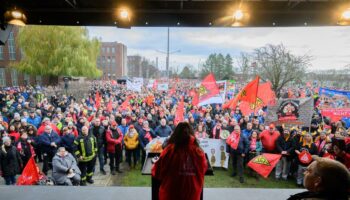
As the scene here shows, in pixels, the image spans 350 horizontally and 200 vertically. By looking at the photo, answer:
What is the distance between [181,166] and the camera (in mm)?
2148

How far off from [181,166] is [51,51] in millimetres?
26470

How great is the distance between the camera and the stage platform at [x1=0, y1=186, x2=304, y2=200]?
3.65 metres

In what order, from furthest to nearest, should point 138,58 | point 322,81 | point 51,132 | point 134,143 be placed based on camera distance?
point 138,58 → point 322,81 → point 134,143 → point 51,132

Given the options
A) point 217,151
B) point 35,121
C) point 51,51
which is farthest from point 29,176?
point 51,51

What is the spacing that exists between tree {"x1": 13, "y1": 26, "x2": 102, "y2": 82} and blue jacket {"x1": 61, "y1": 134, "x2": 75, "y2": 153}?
19.7 m

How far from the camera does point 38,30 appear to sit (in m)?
24.0

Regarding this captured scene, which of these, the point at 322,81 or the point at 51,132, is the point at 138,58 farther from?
the point at 51,132

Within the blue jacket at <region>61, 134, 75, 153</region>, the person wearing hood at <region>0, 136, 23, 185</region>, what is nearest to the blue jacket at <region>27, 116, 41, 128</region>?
the blue jacket at <region>61, 134, 75, 153</region>

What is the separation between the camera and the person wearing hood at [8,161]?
18.6ft

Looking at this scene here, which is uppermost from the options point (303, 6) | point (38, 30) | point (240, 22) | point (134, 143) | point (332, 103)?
point (38, 30)

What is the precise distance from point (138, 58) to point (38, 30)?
184 feet

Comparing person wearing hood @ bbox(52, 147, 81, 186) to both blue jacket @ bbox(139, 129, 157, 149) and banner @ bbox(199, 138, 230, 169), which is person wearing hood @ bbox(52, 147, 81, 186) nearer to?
blue jacket @ bbox(139, 129, 157, 149)

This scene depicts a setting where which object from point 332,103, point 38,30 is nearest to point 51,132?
point 332,103

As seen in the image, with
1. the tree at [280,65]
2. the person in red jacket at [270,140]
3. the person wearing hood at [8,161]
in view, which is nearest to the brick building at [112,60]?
the tree at [280,65]
